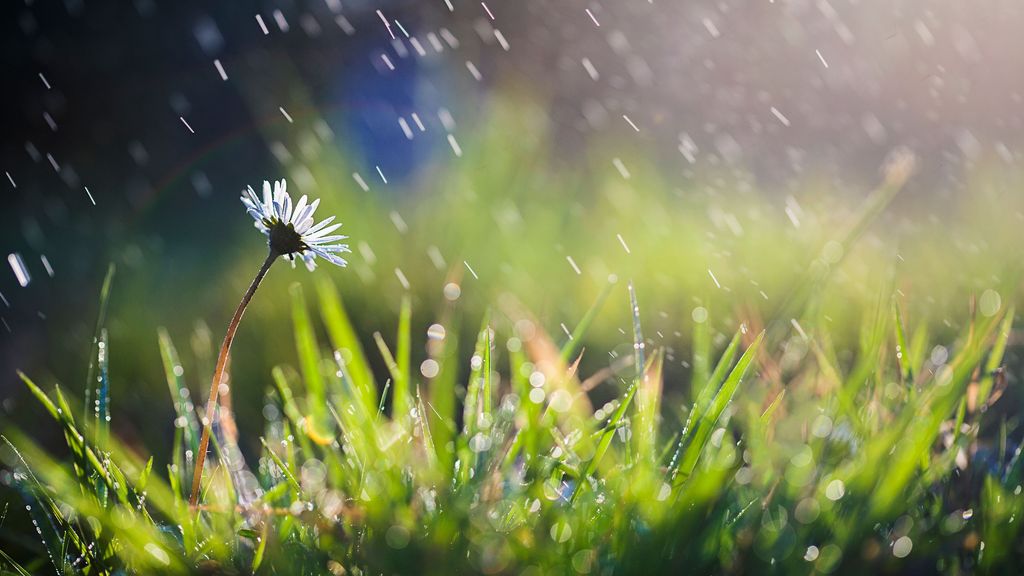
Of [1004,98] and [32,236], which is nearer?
[32,236]

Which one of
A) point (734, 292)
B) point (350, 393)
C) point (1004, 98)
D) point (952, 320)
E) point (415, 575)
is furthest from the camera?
point (1004, 98)

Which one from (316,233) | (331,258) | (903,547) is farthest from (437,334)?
(903,547)

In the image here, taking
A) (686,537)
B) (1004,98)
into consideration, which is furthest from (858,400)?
(1004,98)

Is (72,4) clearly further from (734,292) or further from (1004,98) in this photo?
(1004,98)

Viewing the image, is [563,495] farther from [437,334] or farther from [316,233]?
[316,233]

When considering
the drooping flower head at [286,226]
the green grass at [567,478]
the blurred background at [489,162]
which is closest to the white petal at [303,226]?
the drooping flower head at [286,226]
